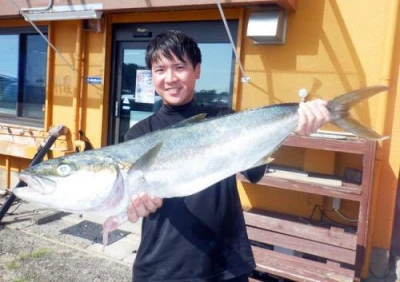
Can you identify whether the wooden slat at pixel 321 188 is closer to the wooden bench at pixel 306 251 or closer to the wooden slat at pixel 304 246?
the wooden bench at pixel 306 251

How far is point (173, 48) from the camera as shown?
211 centimetres

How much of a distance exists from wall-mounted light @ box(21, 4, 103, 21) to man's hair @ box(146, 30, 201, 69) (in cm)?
347

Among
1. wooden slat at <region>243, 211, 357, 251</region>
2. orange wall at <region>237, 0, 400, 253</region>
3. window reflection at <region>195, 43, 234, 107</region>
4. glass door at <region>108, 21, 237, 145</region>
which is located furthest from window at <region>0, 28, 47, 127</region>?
wooden slat at <region>243, 211, 357, 251</region>

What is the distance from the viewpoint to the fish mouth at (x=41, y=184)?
5.97 ft

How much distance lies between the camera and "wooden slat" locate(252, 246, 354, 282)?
134 inches

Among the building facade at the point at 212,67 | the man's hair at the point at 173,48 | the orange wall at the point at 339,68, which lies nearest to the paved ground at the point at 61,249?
the building facade at the point at 212,67

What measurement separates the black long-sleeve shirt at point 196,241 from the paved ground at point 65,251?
202 centimetres

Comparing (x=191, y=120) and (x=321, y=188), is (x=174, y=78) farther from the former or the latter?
(x=321, y=188)

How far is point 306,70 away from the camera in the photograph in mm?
4359

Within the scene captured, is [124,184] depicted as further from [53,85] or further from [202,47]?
[53,85]

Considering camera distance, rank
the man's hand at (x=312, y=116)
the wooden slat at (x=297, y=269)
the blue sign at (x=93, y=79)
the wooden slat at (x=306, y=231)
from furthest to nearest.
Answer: the blue sign at (x=93, y=79), the wooden slat at (x=306, y=231), the wooden slat at (x=297, y=269), the man's hand at (x=312, y=116)

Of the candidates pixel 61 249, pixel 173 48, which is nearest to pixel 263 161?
pixel 173 48

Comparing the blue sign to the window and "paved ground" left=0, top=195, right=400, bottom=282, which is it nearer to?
the window

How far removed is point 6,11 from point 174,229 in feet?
19.5
